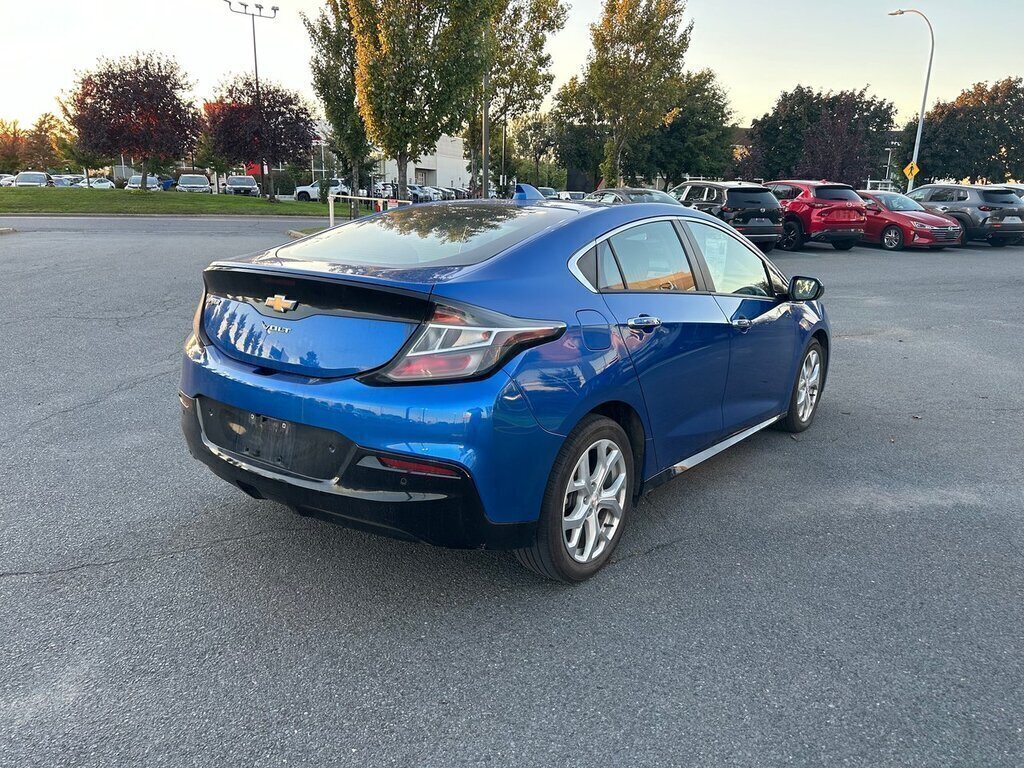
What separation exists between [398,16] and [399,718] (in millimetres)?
17105

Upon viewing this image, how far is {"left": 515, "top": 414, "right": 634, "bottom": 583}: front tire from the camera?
9.78ft

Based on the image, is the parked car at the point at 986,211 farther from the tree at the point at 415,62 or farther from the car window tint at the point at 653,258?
the car window tint at the point at 653,258

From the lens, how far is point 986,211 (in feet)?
69.5

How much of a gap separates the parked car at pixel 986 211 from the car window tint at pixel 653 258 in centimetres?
2084

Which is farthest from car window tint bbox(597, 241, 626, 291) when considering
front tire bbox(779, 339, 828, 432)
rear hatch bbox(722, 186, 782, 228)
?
rear hatch bbox(722, 186, 782, 228)

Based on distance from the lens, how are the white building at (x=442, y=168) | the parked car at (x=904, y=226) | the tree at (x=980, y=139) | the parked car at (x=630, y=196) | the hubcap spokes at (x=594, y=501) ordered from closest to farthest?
1. the hubcap spokes at (x=594, y=501)
2. the parked car at (x=630, y=196)
3. the parked car at (x=904, y=226)
4. the tree at (x=980, y=139)
5. the white building at (x=442, y=168)

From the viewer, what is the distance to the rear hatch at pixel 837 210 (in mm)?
18688

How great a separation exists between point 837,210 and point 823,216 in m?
0.35

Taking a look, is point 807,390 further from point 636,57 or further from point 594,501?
point 636,57

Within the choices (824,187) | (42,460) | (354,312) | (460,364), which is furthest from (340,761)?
A: (824,187)

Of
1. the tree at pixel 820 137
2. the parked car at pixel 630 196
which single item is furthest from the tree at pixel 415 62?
the tree at pixel 820 137

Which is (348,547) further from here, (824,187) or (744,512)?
(824,187)

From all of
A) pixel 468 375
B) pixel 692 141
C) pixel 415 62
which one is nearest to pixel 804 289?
pixel 468 375

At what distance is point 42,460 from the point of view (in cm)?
439
